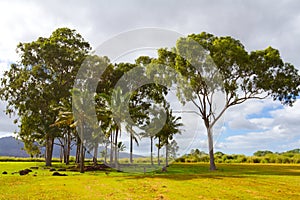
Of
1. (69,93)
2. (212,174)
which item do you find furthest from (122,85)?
(212,174)

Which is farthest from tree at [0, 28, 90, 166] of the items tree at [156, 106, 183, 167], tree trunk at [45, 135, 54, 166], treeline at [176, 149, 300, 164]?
treeline at [176, 149, 300, 164]

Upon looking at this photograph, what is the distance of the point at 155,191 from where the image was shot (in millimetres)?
18562

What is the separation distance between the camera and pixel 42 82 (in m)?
50.9

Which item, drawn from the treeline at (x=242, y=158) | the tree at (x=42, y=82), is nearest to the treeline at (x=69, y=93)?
the tree at (x=42, y=82)

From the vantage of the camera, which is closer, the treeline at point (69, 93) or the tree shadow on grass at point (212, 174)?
the tree shadow on grass at point (212, 174)

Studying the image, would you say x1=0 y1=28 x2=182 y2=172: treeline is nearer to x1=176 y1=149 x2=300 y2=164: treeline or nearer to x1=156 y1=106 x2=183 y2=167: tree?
x1=156 y1=106 x2=183 y2=167: tree

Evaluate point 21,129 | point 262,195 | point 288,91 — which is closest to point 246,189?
point 262,195

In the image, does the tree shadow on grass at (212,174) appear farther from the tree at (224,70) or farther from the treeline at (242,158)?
the treeline at (242,158)

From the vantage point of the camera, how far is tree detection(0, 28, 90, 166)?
4875cm

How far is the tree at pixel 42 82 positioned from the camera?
48.8 metres

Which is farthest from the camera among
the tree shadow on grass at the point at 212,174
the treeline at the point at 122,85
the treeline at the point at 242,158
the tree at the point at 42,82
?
the treeline at the point at 242,158

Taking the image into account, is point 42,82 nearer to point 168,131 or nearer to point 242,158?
point 168,131

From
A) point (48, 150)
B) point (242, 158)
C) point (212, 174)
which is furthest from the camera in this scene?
point (242, 158)

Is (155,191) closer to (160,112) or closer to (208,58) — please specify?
(208,58)
